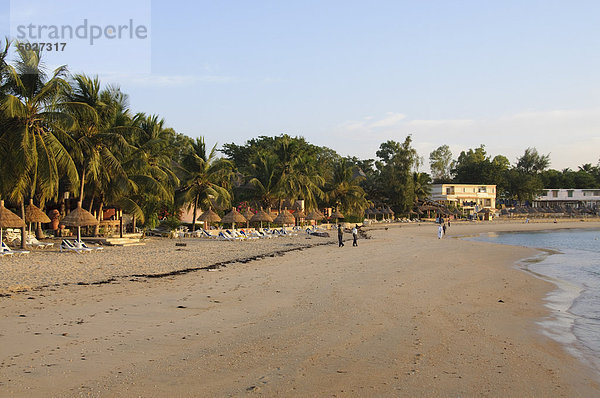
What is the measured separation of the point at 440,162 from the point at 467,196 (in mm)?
38067

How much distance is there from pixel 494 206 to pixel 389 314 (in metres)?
80.4

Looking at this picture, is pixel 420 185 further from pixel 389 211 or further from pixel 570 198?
pixel 570 198

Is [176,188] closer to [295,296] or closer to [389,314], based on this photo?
[295,296]

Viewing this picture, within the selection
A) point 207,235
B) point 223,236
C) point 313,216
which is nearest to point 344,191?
point 313,216

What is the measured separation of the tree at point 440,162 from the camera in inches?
4601

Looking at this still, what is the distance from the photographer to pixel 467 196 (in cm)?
8019

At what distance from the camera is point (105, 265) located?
14.8 m

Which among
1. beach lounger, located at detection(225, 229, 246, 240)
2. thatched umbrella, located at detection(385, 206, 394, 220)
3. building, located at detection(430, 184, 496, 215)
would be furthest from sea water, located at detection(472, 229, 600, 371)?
building, located at detection(430, 184, 496, 215)

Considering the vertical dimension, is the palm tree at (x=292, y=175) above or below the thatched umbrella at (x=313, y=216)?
above

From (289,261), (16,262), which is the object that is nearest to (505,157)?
(289,261)

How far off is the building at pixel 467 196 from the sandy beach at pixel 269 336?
6684cm

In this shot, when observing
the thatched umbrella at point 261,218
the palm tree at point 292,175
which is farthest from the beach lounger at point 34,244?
the palm tree at point 292,175

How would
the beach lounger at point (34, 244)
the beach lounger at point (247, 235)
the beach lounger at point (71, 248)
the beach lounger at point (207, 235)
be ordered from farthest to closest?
the beach lounger at point (247, 235), the beach lounger at point (207, 235), the beach lounger at point (34, 244), the beach lounger at point (71, 248)

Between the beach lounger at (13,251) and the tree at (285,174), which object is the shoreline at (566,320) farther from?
the tree at (285,174)
